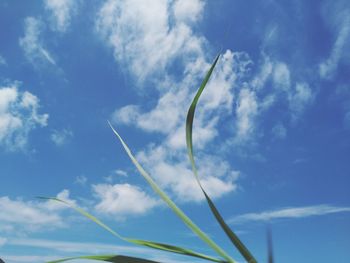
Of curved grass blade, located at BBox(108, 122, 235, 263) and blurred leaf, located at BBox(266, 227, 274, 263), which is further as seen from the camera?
curved grass blade, located at BBox(108, 122, 235, 263)

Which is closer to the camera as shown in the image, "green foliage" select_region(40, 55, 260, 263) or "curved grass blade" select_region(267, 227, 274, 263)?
"curved grass blade" select_region(267, 227, 274, 263)

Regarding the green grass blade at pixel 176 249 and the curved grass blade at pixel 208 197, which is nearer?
the curved grass blade at pixel 208 197

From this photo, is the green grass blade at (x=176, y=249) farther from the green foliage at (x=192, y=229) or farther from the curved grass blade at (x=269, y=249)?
the curved grass blade at (x=269, y=249)

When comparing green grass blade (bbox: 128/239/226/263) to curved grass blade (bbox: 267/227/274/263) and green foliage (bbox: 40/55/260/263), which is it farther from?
curved grass blade (bbox: 267/227/274/263)

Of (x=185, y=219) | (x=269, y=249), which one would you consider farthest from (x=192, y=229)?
(x=269, y=249)

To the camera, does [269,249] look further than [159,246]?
No

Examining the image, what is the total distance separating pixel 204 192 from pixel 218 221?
15cm

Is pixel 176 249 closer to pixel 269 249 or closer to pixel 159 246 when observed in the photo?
pixel 159 246

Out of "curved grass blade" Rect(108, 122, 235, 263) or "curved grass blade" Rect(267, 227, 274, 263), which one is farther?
"curved grass blade" Rect(108, 122, 235, 263)

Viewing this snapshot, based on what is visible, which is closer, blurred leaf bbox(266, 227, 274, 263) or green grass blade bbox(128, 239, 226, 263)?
blurred leaf bbox(266, 227, 274, 263)

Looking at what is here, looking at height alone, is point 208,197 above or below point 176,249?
above

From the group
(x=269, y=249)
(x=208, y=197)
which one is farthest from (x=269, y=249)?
(x=208, y=197)

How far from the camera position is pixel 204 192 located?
1647 mm

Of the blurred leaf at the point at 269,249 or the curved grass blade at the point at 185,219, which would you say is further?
the curved grass blade at the point at 185,219
